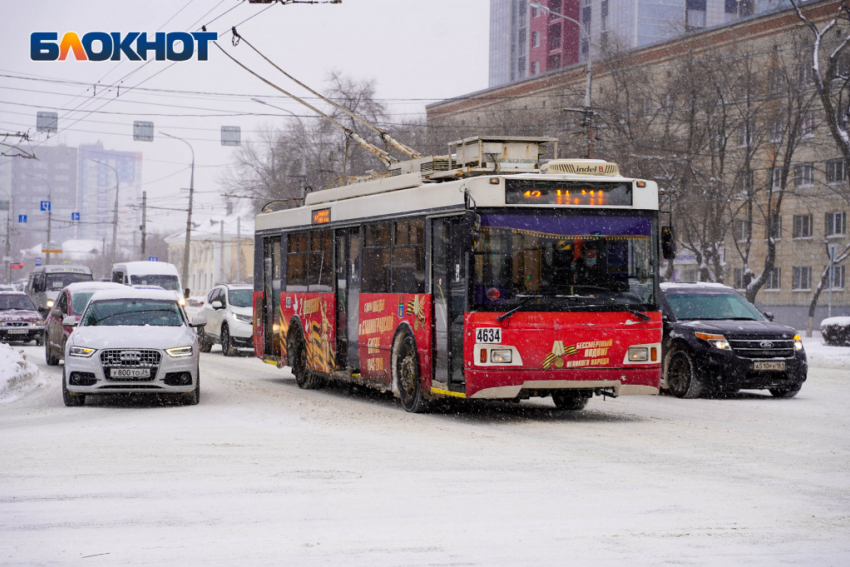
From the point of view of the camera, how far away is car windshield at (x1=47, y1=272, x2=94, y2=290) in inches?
1818

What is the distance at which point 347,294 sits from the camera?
17.1m

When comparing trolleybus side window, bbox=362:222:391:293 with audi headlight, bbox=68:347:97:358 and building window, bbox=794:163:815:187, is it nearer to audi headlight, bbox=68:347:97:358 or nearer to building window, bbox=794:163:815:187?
audi headlight, bbox=68:347:97:358

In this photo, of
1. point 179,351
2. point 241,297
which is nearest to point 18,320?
point 241,297

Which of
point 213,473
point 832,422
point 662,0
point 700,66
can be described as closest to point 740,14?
point 662,0

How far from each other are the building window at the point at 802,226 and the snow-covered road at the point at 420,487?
37605mm

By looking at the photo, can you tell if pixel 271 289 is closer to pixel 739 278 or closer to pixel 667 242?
pixel 667 242

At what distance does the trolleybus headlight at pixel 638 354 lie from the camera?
45.0 ft

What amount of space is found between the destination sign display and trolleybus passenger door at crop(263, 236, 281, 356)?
26.1 ft

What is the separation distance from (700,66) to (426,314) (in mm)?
30308

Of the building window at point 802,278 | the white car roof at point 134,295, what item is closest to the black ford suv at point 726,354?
the white car roof at point 134,295

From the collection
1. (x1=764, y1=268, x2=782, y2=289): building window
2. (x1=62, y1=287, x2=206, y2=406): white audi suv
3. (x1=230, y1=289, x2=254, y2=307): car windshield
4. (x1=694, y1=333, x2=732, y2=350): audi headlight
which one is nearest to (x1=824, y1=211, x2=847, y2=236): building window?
(x1=764, y1=268, x2=782, y2=289): building window

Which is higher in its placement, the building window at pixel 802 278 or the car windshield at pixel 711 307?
the building window at pixel 802 278

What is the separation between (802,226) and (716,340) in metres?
36.6

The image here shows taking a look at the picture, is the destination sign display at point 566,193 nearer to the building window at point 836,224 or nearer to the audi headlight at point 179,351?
the audi headlight at point 179,351
